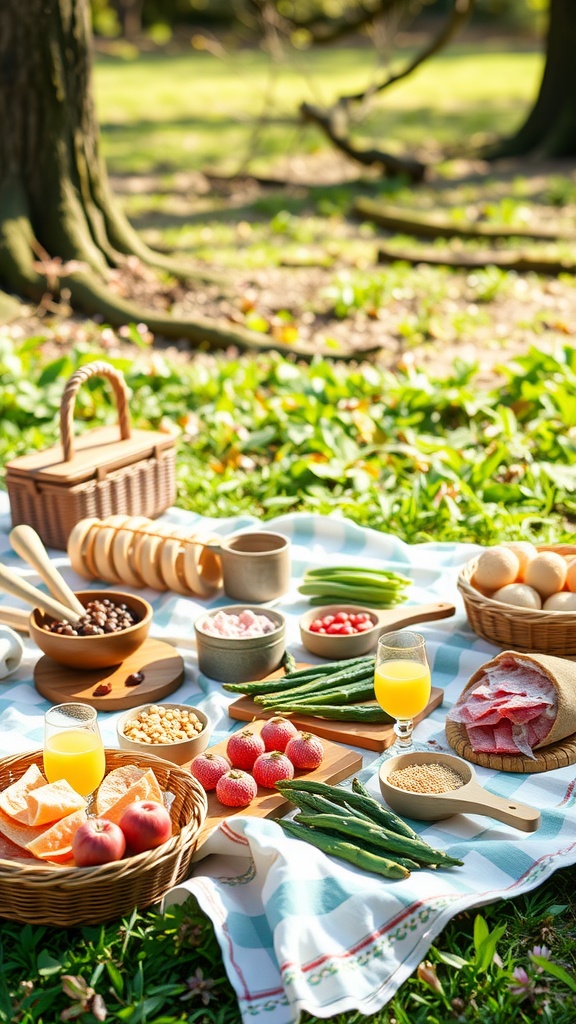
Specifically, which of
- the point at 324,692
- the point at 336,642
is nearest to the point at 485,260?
the point at 336,642

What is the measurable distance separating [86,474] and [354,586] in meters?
1.23

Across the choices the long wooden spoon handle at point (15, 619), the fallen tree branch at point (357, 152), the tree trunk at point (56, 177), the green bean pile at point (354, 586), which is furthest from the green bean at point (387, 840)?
the fallen tree branch at point (357, 152)

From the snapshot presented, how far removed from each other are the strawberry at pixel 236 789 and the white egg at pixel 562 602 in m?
1.31

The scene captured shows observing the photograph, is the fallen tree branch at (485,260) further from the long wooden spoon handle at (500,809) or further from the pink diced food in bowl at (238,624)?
the long wooden spoon handle at (500,809)

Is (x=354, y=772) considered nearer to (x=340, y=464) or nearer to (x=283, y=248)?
(x=340, y=464)

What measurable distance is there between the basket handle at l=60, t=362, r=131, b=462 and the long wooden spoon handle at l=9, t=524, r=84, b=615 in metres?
0.90

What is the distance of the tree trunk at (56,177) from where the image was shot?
23.6 feet

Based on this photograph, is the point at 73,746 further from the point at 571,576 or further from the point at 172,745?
the point at 571,576

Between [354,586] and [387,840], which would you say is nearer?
[387,840]

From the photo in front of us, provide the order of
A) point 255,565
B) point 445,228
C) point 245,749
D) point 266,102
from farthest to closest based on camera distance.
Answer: point 266,102
point 445,228
point 255,565
point 245,749

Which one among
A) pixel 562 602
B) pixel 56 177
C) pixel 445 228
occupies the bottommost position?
pixel 562 602

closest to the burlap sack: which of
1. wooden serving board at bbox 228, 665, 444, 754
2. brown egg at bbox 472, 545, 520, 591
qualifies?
wooden serving board at bbox 228, 665, 444, 754

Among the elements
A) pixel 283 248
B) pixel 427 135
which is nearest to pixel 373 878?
pixel 283 248

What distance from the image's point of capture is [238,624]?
385 centimetres
